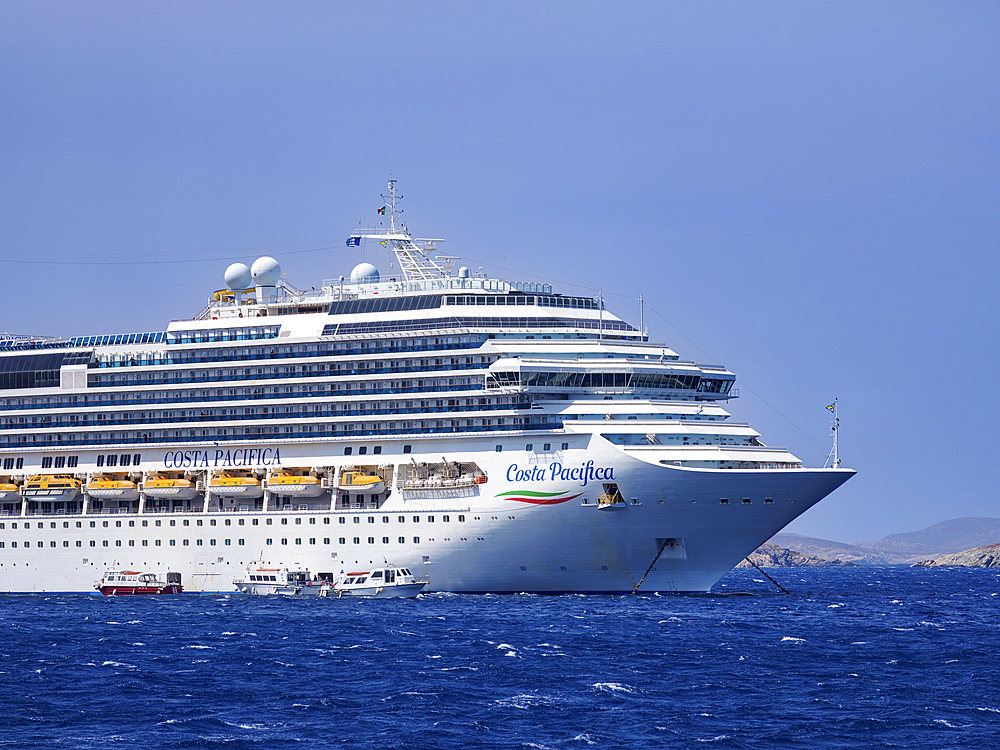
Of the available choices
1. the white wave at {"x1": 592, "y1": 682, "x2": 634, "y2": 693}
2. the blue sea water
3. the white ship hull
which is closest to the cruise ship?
the white ship hull

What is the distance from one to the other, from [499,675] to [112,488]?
3676 cm

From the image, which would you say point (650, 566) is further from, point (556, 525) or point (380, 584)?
point (380, 584)

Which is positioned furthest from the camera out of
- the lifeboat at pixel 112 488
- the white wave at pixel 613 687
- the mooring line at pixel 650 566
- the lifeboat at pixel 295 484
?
the lifeboat at pixel 112 488

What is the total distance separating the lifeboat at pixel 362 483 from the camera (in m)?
64.2

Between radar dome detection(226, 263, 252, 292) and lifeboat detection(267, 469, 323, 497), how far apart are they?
13.7 meters

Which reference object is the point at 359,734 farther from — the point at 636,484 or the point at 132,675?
the point at 636,484

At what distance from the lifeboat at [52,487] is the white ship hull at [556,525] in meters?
11.8

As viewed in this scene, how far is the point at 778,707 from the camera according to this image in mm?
36219

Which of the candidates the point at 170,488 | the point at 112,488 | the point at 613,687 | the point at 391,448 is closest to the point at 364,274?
the point at 391,448

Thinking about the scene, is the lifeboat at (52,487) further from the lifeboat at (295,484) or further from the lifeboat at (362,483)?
the lifeboat at (362,483)

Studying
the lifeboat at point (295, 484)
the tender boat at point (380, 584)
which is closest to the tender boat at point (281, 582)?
the tender boat at point (380, 584)

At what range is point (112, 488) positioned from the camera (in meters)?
71.5

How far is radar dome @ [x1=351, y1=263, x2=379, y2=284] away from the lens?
237ft

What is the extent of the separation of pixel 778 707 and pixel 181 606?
110 feet
